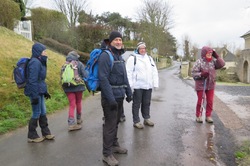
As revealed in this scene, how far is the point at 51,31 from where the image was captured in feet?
79.4

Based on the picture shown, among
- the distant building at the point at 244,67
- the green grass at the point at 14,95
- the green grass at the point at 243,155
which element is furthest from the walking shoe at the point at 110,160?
the distant building at the point at 244,67

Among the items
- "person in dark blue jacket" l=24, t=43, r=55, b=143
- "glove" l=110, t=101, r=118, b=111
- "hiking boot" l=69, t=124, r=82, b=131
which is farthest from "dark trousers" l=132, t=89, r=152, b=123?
"glove" l=110, t=101, r=118, b=111

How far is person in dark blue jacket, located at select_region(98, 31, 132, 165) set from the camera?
3.79 metres

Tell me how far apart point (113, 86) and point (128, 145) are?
1.38 m

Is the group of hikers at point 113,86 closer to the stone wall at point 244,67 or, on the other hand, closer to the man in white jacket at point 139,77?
the man in white jacket at point 139,77

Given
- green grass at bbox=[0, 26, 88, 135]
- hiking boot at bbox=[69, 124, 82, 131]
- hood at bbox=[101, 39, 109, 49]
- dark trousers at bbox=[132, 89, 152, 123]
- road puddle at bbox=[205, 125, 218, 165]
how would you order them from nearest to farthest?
1. hood at bbox=[101, 39, 109, 49]
2. road puddle at bbox=[205, 125, 218, 165]
3. hiking boot at bbox=[69, 124, 82, 131]
4. dark trousers at bbox=[132, 89, 152, 123]
5. green grass at bbox=[0, 26, 88, 135]

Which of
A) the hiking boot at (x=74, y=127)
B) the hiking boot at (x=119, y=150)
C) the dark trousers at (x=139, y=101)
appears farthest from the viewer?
the dark trousers at (x=139, y=101)

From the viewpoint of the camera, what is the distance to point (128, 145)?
187 inches

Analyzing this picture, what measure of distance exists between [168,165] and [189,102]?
230 inches

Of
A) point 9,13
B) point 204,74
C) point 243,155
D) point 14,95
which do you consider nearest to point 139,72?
point 204,74

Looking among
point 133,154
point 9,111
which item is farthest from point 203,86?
point 9,111

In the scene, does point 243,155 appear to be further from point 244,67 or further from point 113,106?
point 244,67

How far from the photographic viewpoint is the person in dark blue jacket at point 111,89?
3.79m

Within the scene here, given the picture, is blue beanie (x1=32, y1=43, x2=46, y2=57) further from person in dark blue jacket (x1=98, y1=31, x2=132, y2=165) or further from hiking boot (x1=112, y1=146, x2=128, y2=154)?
hiking boot (x1=112, y1=146, x2=128, y2=154)
